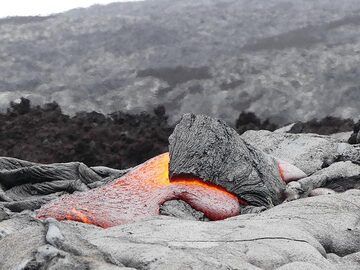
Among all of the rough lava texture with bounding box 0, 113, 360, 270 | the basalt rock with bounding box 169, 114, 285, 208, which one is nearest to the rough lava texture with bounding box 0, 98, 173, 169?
the basalt rock with bounding box 169, 114, 285, 208

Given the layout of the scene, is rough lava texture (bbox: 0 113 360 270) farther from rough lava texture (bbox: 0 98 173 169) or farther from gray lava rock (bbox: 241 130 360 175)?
rough lava texture (bbox: 0 98 173 169)

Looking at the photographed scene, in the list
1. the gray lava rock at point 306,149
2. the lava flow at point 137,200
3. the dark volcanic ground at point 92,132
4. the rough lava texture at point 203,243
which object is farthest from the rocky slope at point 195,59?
the rough lava texture at point 203,243

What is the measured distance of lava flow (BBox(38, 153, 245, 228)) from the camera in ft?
37.8

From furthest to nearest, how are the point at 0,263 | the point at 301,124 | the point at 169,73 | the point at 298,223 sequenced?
the point at 169,73
the point at 301,124
the point at 298,223
the point at 0,263

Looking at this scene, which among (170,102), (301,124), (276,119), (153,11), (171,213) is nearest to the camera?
(171,213)

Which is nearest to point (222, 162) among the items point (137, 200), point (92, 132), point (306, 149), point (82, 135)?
point (137, 200)

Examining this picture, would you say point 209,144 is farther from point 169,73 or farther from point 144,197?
point 169,73

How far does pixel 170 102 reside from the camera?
3080 centimetres

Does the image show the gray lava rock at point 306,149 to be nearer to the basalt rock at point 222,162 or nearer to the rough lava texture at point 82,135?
the basalt rock at point 222,162

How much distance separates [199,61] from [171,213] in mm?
23628

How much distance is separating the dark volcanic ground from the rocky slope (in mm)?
1913

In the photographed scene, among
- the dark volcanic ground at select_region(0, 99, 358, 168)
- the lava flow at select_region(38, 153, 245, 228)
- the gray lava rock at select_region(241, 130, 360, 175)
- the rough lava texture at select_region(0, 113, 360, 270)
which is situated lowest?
the dark volcanic ground at select_region(0, 99, 358, 168)

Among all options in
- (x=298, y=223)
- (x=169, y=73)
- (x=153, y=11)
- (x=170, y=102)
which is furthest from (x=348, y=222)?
(x=153, y=11)

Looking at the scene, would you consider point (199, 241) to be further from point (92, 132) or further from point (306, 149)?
point (92, 132)
